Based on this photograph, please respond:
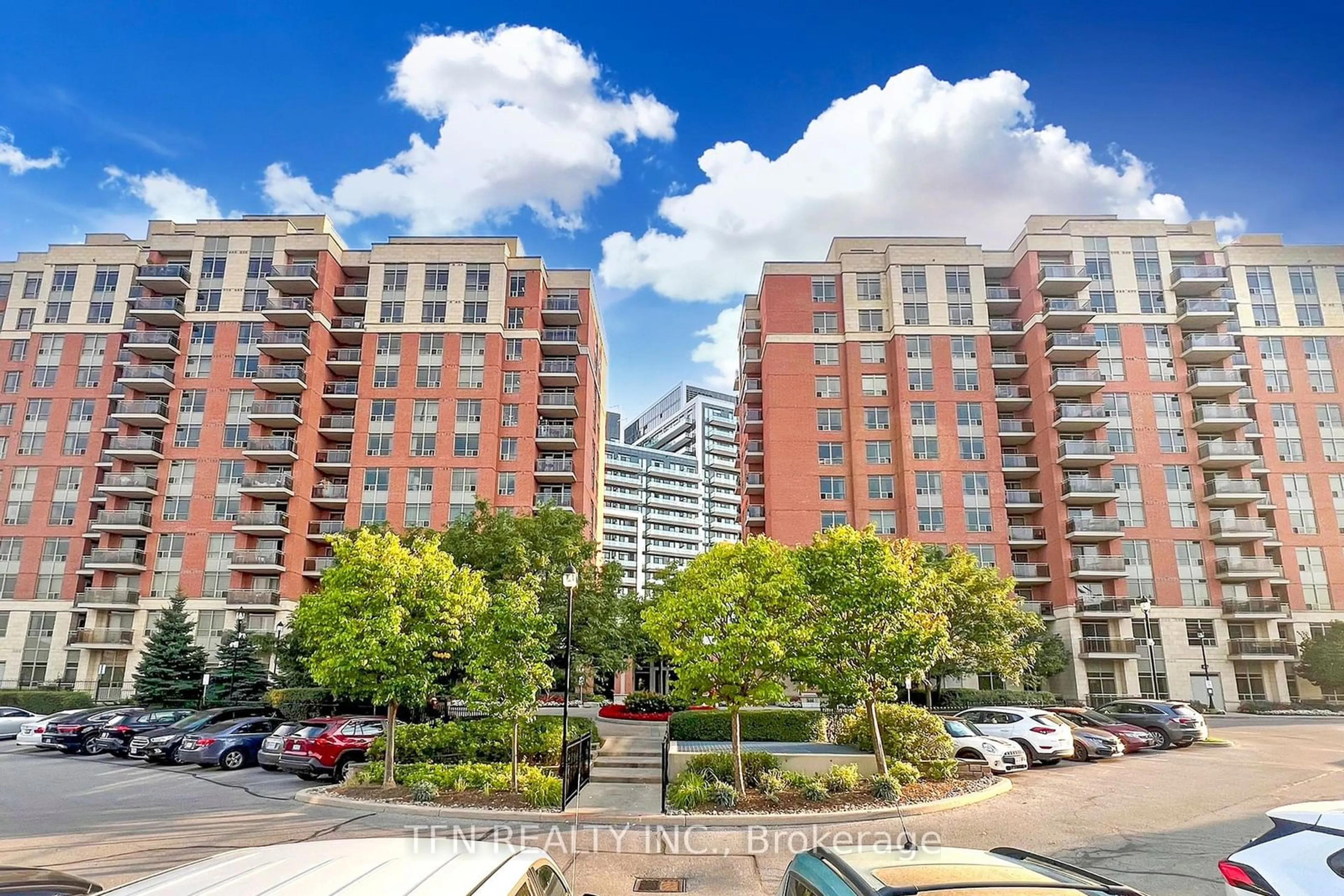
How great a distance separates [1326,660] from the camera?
4762cm

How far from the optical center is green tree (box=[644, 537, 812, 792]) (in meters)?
15.7

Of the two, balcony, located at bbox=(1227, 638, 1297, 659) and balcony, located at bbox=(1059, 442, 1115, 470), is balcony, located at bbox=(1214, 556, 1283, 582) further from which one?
balcony, located at bbox=(1059, 442, 1115, 470)

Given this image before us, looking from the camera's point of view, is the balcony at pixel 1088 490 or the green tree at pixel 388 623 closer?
the green tree at pixel 388 623

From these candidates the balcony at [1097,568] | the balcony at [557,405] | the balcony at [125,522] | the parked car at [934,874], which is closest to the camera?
the parked car at [934,874]

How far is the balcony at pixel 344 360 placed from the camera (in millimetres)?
56844

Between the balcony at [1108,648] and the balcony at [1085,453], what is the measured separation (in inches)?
468

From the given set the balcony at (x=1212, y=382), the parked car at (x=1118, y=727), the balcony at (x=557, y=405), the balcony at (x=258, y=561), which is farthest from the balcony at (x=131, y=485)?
the balcony at (x=1212, y=382)

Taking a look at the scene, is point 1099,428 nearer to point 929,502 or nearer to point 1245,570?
point 1245,570

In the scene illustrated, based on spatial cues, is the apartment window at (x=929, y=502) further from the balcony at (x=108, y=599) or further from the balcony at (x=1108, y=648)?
the balcony at (x=108, y=599)

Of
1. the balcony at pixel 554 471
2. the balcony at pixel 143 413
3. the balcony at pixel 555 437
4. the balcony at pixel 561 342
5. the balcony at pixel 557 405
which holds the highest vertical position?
the balcony at pixel 561 342

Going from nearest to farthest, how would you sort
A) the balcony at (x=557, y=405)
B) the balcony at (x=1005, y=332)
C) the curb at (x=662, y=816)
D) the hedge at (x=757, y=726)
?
the curb at (x=662, y=816) → the hedge at (x=757, y=726) → the balcony at (x=1005, y=332) → the balcony at (x=557, y=405)

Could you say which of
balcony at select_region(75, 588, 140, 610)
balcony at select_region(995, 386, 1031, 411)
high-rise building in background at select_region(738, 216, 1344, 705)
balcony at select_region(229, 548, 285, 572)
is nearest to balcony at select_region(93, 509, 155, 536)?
balcony at select_region(75, 588, 140, 610)

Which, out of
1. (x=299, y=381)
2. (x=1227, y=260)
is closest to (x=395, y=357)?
(x=299, y=381)

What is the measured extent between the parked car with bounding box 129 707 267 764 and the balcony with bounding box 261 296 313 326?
3375cm
